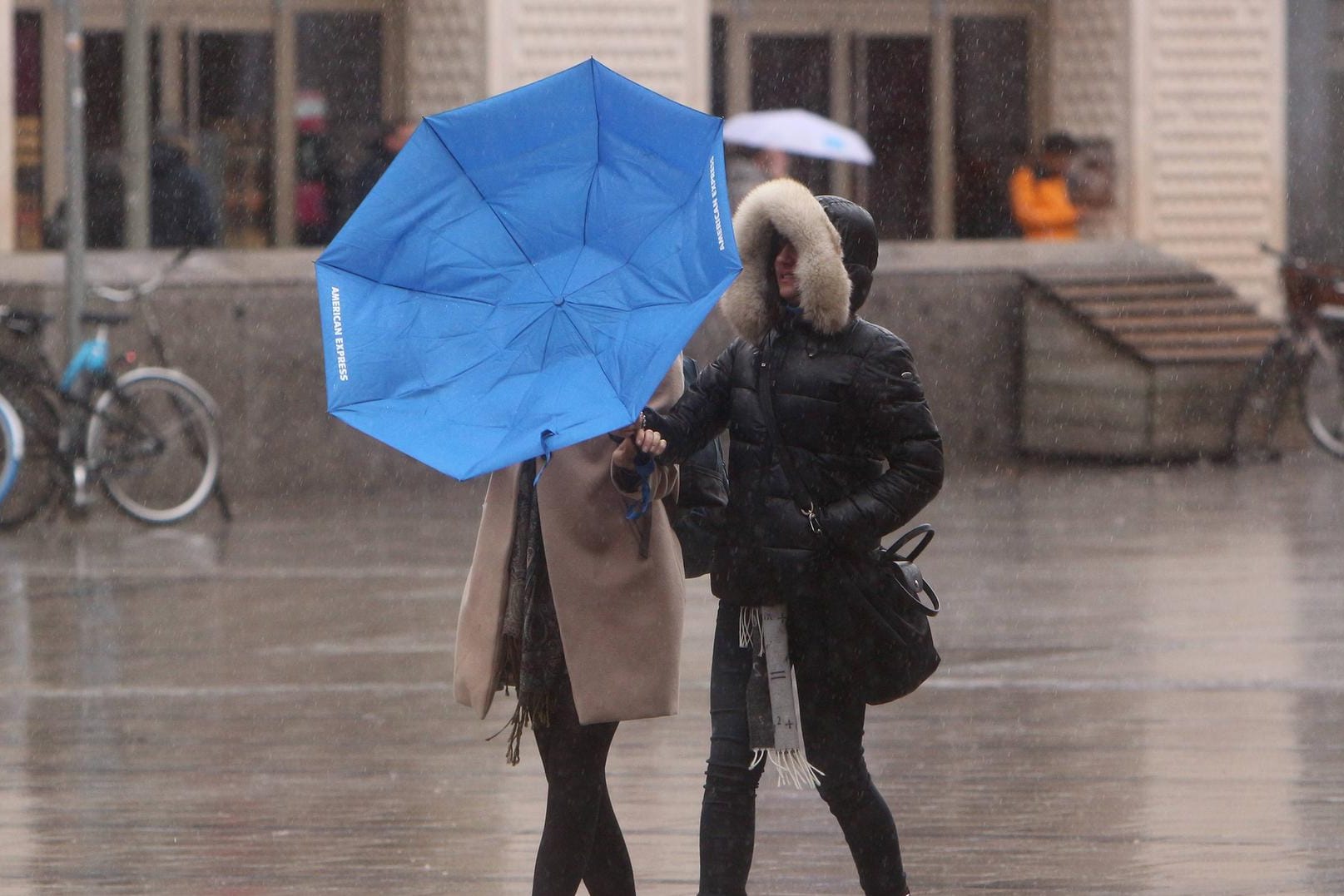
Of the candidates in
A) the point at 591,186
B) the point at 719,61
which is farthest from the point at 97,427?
the point at 719,61

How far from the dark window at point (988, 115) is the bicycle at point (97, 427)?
1103cm

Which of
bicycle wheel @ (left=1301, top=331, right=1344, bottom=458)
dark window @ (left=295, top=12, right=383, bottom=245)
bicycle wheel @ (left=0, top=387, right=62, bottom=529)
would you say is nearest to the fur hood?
bicycle wheel @ (left=0, top=387, right=62, bottom=529)

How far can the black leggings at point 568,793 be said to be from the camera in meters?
4.82

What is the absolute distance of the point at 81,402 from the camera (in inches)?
524

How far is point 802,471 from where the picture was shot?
16.3 ft

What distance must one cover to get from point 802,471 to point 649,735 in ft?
9.20

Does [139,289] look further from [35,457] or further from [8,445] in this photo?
A: [8,445]

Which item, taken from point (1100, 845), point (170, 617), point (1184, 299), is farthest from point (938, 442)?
point (1184, 299)

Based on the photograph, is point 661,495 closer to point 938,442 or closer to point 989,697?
point 938,442

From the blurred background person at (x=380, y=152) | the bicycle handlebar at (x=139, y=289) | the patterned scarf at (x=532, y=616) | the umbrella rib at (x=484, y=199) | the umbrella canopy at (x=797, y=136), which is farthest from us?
the umbrella canopy at (x=797, y=136)

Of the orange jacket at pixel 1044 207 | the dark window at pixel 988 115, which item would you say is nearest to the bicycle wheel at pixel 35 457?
the orange jacket at pixel 1044 207

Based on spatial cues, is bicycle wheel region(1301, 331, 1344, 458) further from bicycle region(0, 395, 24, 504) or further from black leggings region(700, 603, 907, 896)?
black leggings region(700, 603, 907, 896)

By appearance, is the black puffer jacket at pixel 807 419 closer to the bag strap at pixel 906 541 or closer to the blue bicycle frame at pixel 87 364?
the bag strap at pixel 906 541

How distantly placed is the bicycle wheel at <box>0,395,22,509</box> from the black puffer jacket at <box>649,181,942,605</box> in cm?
851
